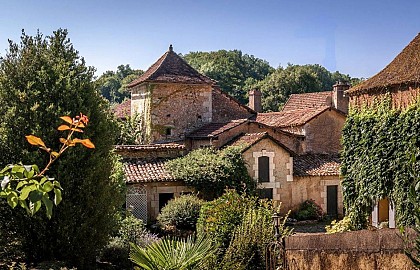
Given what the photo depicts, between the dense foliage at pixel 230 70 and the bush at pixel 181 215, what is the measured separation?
4643 centimetres

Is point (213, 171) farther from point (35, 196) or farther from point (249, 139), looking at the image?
point (35, 196)

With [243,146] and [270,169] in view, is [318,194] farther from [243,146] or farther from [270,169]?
[243,146]

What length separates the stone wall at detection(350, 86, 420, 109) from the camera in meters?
13.2

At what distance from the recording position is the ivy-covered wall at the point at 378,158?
513 inches

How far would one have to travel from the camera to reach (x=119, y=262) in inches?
506

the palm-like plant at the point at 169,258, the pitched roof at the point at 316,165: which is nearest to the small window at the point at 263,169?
the pitched roof at the point at 316,165

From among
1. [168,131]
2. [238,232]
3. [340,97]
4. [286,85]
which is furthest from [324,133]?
[286,85]

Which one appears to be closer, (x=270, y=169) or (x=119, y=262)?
(x=119, y=262)

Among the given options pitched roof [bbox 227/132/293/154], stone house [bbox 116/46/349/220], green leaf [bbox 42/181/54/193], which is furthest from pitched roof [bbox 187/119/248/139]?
green leaf [bbox 42/181/54/193]

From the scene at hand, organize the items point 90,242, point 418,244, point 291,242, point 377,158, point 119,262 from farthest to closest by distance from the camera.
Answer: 1. point 377,158
2. point 119,262
3. point 90,242
4. point 291,242
5. point 418,244

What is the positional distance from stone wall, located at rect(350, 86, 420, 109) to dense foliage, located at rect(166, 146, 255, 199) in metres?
6.71

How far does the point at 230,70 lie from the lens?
7100 centimetres

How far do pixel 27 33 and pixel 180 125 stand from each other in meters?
14.8

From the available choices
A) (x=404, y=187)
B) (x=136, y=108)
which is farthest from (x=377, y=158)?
(x=136, y=108)
